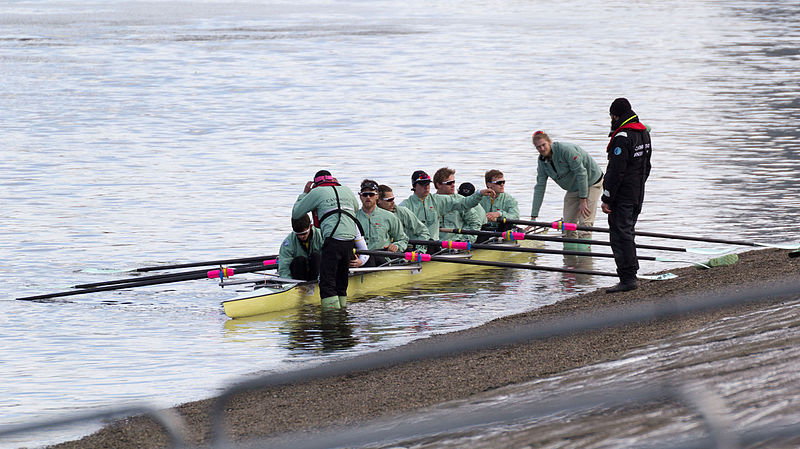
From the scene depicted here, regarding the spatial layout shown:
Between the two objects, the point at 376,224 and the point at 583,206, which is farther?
the point at 583,206

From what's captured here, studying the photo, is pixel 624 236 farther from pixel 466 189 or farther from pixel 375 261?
pixel 466 189

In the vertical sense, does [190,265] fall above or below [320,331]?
above

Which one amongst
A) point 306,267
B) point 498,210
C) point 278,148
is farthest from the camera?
point 278,148

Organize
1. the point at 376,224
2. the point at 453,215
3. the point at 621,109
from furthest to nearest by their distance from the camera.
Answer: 1. the point at 453,215
2. the point at 376,224
3. the point at 621,109

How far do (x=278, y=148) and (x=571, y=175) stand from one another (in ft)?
50.8

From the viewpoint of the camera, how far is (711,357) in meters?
7.34

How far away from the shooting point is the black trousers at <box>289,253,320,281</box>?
12523 mm

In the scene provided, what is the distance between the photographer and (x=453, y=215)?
15133 millimetres

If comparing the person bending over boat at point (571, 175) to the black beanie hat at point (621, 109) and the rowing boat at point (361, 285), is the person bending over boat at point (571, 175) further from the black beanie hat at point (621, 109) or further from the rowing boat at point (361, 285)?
the black beanie hat at point (621, 109)

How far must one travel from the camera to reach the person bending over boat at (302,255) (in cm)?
1252

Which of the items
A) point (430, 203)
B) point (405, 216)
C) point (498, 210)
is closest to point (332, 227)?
point (405, 216)

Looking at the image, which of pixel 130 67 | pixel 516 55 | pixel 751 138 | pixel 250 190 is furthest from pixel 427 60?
pixel 250 190

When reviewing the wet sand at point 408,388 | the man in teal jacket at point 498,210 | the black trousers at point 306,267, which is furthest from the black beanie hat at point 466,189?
the wet sand at point 408,388

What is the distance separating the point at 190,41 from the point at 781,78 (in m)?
30.6
